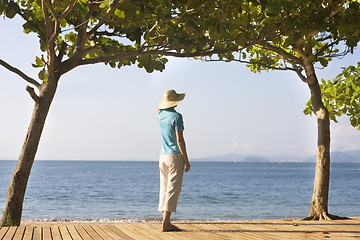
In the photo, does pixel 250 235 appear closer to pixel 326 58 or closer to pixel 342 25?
pixel 342 25

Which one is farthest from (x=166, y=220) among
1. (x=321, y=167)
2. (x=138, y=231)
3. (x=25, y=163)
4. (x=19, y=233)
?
(x=321, y=167)

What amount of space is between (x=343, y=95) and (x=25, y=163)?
22.5 feet

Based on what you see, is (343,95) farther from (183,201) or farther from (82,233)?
(183,201)

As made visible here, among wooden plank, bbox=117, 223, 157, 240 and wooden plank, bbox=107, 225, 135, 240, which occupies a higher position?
wooden plank, bbox=117, 223, 157, 240

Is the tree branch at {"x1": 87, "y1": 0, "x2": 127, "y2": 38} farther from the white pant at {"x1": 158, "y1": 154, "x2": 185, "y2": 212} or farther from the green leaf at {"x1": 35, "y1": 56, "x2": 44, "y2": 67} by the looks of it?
the white pant at {"x1": 158, "y1": 154, "x2": 185, "y2": 212}

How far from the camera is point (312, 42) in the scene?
10.6 metres

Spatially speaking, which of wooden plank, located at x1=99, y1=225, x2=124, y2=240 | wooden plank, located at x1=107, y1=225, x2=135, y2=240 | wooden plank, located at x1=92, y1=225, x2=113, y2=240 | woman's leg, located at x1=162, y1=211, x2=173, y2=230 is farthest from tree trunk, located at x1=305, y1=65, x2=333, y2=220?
wooden plank, located at x1=92, y1=225, x2=113, y2=240

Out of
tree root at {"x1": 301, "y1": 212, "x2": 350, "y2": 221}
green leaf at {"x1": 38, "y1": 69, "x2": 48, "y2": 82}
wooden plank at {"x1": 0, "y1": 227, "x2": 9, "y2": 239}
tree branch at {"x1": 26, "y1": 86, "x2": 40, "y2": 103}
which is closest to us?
wooden plank at {"x1": 0, "y1": 227, "x2": 9, "y2": 239}

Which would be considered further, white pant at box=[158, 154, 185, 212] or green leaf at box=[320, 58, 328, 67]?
green leaf at box=[320, 58, 328, 67]

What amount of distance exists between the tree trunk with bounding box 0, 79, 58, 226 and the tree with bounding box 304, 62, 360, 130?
5818mm

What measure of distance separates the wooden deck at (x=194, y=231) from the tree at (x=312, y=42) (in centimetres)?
196

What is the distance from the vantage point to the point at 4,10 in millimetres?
8695

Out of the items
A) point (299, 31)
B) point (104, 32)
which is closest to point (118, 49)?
point (104, 32)

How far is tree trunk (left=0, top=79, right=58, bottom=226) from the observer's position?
876 centimetres
